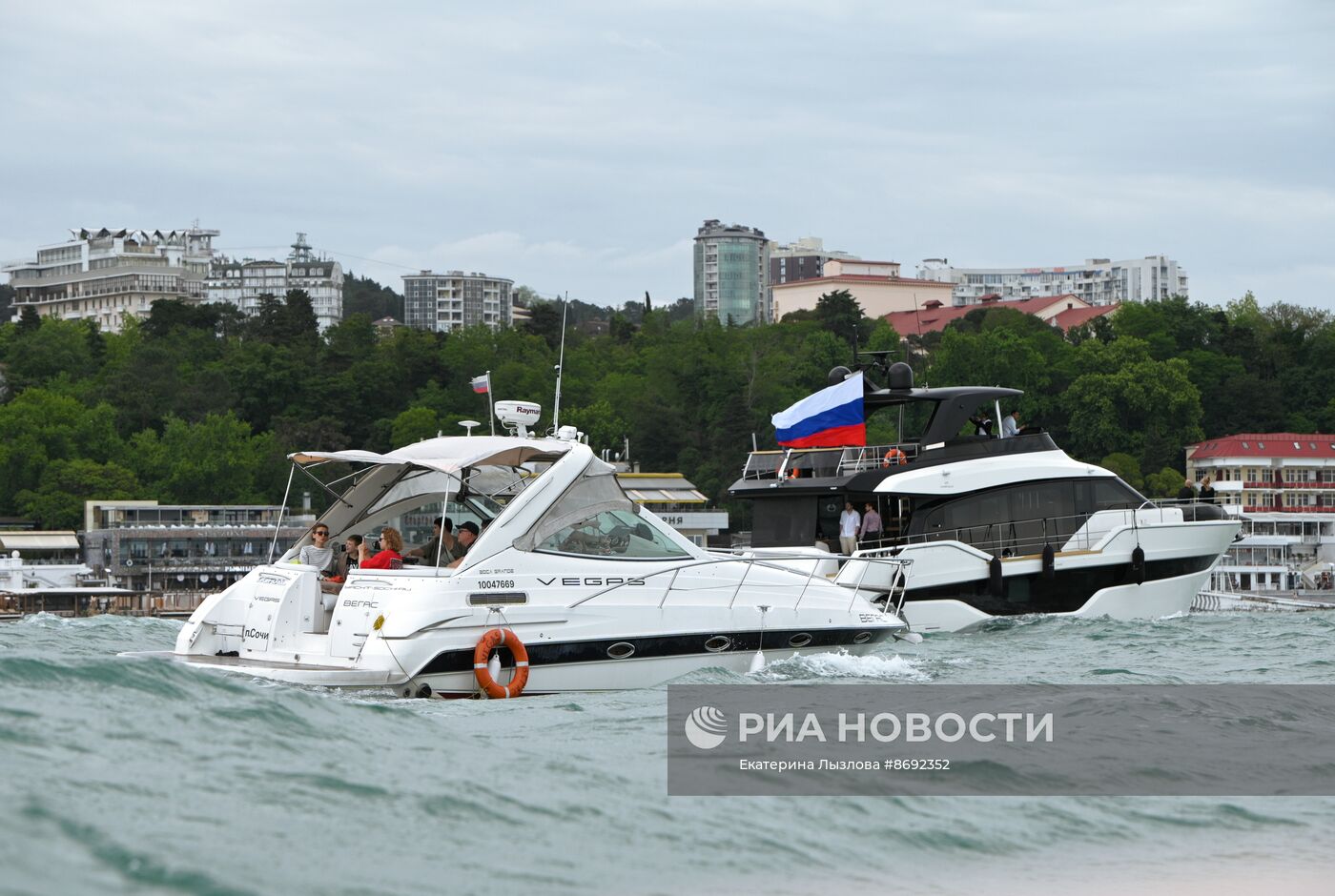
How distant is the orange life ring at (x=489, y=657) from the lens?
1386 cm

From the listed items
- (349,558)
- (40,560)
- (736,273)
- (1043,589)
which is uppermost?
(736,273)

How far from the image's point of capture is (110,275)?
171 meters

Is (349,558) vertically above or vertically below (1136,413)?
below

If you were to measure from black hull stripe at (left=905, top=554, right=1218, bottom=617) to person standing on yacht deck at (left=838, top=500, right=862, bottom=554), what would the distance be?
131 cm

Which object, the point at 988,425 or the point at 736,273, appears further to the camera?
the point at 736,273

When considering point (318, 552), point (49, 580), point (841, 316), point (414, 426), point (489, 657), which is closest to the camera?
point (489, 657)

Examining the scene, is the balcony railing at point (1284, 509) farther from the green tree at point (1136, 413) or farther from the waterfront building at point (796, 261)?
the waterfront building at point (796, 261)

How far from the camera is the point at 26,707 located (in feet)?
33.1

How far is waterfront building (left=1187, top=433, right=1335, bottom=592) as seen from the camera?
68.9m

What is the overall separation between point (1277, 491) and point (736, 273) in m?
118

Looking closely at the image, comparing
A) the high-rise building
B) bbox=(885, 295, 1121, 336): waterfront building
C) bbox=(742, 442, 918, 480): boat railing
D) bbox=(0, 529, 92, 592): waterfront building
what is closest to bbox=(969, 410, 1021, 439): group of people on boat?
bbox=(742, 442, 918, 480): boat railing

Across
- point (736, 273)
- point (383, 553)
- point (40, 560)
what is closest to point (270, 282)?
point (736, 273)

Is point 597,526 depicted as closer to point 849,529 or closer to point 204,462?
point 849,529

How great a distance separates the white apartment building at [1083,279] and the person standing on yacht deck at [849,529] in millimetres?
145701
